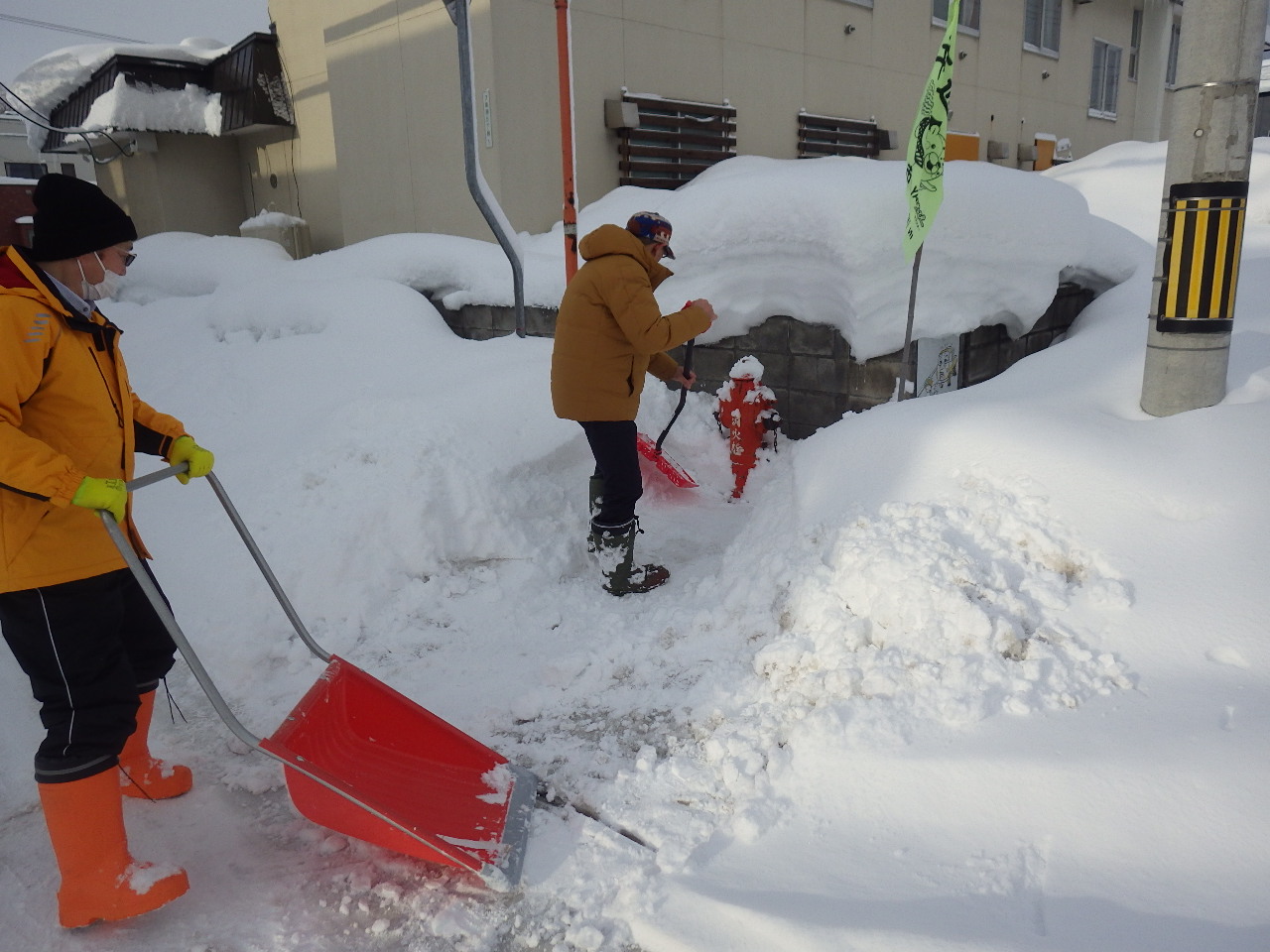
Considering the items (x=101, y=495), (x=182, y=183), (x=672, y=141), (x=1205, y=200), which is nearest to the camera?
(x=101, y=495)

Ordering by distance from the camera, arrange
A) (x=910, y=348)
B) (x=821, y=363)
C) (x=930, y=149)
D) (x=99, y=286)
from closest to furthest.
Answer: (x=99, y=286)
(x=930, y=149)
(x=910, y=348)
(x=821, y=363)

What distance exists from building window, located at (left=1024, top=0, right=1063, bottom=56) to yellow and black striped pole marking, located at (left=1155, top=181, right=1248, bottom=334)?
39.7 feet

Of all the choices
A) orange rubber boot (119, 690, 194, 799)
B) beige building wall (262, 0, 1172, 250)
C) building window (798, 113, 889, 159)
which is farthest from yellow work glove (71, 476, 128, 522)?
building window (798, 113, 889, 159)

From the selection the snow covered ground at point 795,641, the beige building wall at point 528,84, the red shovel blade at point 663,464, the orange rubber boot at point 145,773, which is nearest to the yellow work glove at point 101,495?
the orange rubber boot at point 145,773

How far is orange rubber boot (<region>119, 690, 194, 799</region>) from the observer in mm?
2457

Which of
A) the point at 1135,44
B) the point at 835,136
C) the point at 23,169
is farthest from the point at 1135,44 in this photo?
the point at 23,169

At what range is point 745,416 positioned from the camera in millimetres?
4551

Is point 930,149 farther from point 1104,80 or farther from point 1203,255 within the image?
point 1104,80

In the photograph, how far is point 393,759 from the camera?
91.6 inches

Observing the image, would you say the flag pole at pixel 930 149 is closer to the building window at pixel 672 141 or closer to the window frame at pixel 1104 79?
the building window at pixel 672 141

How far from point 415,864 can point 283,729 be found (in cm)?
50

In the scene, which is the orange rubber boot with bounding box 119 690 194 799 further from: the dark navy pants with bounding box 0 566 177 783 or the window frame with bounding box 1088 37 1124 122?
the window frame with bounding box 1088 37 1124 122

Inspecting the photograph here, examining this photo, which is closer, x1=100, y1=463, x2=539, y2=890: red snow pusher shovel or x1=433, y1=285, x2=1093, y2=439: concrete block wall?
x1=100, y1=463, x2=539, y2=890: red snow pusher shovel

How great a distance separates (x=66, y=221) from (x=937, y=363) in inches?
155
